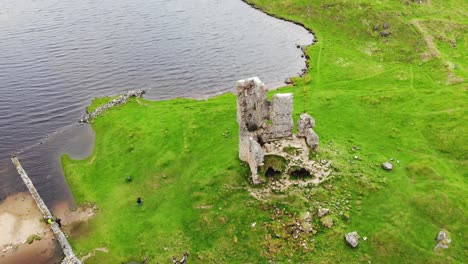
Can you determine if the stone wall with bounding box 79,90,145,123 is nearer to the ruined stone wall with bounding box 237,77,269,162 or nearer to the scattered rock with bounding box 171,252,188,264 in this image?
the ruined stone wall with bounding box 237,77,269,162

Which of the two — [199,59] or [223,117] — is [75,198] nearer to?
[223,117]

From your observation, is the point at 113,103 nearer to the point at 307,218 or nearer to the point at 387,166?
the point at 307,218

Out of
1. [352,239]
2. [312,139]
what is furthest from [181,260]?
[312,139]

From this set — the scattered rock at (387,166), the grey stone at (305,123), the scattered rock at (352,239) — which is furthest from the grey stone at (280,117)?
the scattered rock at (352,239)

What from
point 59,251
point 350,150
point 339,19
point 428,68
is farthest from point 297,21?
point 59,251

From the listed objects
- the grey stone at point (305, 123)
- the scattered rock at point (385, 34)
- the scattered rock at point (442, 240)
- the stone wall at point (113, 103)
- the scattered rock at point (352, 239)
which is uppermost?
the grey stone at point (305, 123)

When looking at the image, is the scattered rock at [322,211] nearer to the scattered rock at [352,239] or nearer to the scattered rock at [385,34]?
the scattered rock at [352,239]
